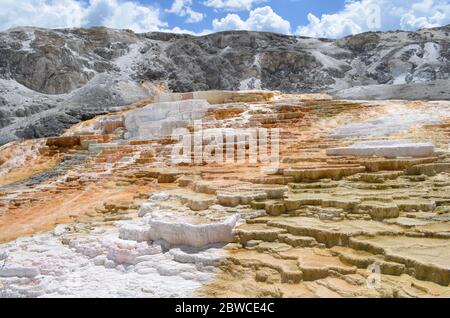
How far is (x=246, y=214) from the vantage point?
5699 mm

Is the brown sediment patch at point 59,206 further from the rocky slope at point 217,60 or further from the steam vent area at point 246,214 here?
the rocky slope at point 217,60

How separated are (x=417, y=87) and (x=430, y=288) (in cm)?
1392

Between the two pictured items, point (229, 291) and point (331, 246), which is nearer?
point (229, 291)

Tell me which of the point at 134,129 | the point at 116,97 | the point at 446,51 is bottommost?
the point at 134,129

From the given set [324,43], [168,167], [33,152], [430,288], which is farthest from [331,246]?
[324,43]

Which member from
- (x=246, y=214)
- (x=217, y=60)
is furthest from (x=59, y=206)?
(x=217, y=60)

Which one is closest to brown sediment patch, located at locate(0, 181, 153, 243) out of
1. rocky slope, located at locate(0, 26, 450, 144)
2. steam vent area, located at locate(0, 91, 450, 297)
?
steam vent area, located at locate(0, 91, 450, 297)

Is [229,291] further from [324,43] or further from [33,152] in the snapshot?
[324,43]

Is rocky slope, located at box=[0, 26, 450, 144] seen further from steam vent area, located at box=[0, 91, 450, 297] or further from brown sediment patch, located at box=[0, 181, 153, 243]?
brown sediment patch, located at box=[0, 181, 153, 243]

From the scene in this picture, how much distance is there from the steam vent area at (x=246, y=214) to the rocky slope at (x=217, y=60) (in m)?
17.6

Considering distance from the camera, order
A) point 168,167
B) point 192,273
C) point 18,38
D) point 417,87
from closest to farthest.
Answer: point 192,273 < point 168,167 < point 417,87 < point 18,38

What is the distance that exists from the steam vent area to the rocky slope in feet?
57.8
